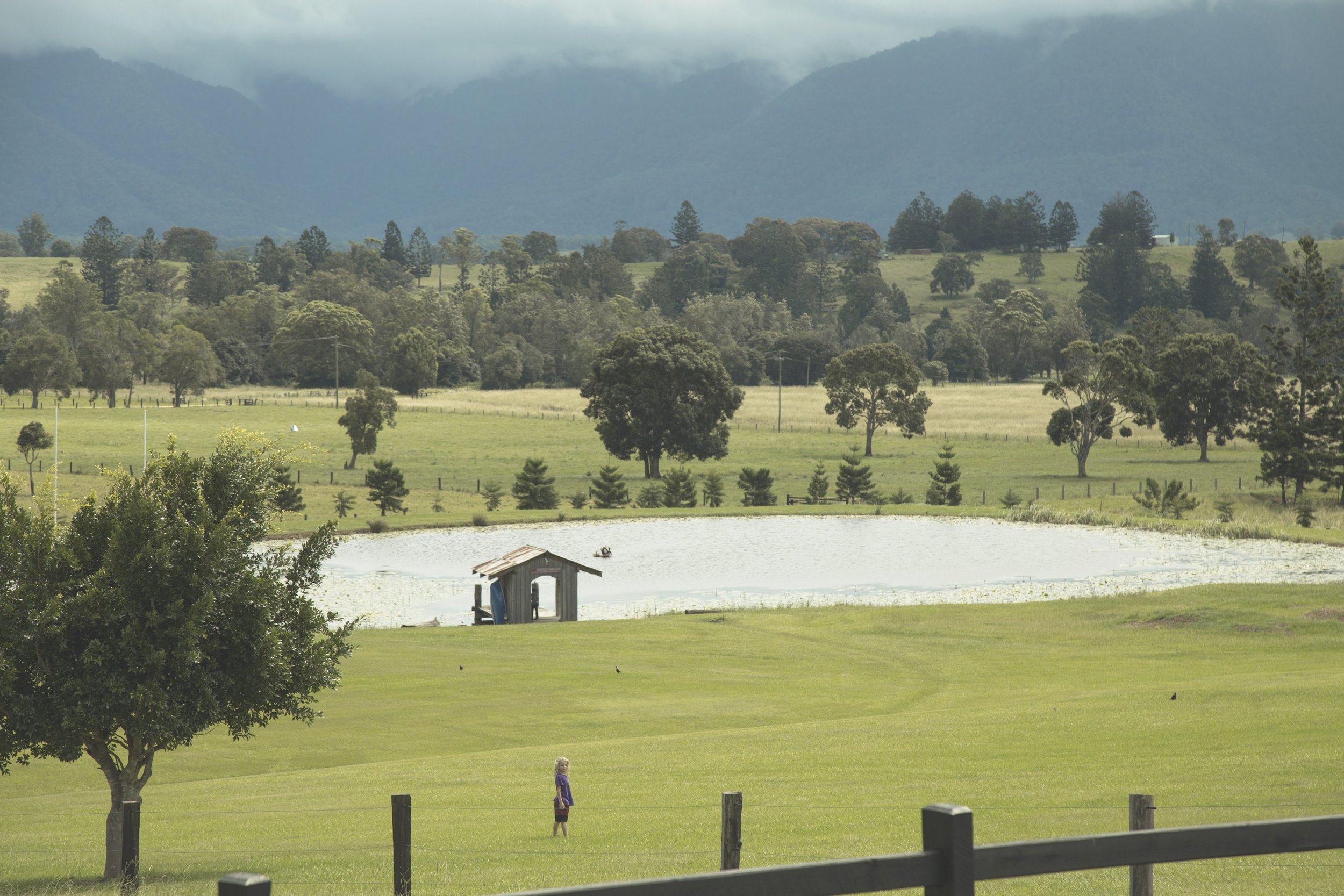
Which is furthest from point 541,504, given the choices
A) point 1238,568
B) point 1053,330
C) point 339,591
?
point 1053,330

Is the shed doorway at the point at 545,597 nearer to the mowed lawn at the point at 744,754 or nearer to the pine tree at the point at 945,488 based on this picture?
the mowed lawn at the point at 744,754

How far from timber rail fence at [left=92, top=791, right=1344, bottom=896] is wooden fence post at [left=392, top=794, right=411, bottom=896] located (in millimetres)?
6190

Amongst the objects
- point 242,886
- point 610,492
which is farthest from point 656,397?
point 242,886

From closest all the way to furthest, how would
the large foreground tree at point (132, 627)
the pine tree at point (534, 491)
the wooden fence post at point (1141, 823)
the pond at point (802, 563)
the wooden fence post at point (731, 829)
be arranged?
the wooden fence post at point (1141, 823) < the wooden fence post at point (731, 829) < the large foreground tree at point (132, 627) < the pond at point (802, 563) < the pine tree at point (534, 491)

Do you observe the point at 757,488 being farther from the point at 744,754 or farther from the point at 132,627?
the point at 132,627

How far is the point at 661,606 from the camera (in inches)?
1773

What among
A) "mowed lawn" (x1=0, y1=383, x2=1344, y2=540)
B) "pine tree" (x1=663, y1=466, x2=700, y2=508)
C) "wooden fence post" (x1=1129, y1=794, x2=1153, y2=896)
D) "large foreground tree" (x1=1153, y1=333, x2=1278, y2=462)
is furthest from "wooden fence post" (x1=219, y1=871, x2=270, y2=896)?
"large foreground tree" (x1=1153, y1=333, x2=1278, y2=462)

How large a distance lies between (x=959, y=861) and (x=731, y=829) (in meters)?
6.00

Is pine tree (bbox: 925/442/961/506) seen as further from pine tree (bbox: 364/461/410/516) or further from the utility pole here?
the utility pole

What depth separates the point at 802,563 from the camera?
53.8 m

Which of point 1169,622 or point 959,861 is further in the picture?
point 1169,622

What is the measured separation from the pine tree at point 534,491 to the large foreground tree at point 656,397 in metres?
14.2

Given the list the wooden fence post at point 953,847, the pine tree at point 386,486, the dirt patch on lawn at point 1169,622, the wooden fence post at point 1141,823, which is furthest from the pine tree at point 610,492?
the wooden fence post at point 953,847

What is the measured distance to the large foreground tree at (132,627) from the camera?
1430 centimetres
